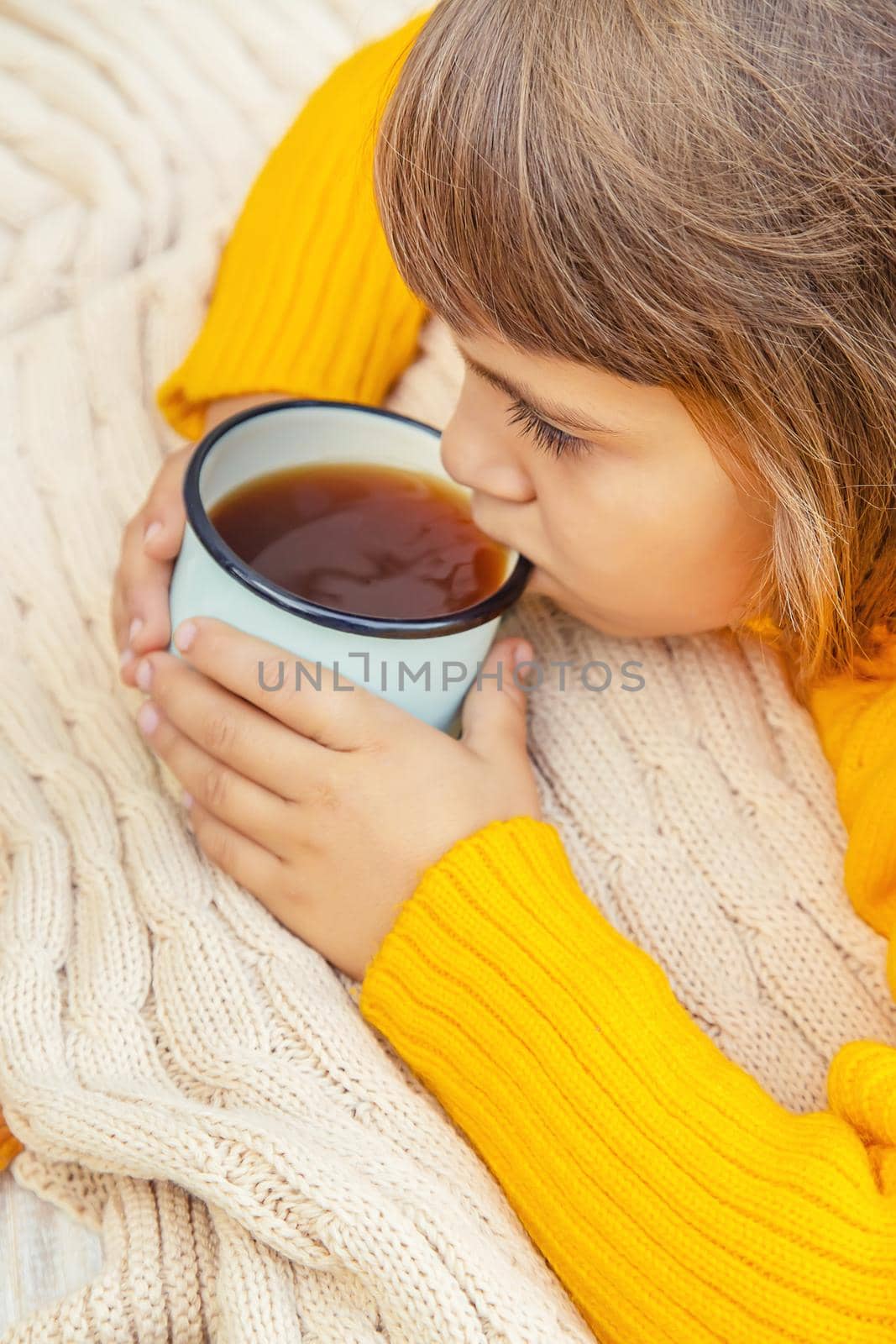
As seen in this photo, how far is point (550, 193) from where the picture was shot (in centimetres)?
55

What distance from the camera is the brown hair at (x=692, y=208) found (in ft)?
1.73

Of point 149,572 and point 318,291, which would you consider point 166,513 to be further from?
point 318,291

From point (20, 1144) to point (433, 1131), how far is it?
24 centimetres

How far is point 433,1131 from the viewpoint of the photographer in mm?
636

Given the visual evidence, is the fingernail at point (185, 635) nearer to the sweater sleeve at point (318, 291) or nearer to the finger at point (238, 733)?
the finger at point (238, 733)

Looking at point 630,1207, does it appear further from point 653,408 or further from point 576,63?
point 576,63

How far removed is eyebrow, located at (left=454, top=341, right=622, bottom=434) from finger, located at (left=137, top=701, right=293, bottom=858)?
27 centimetres

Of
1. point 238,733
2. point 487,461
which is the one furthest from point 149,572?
point 487,461

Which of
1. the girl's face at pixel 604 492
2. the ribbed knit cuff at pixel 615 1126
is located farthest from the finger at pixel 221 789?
the girl's face at pixel 604 492

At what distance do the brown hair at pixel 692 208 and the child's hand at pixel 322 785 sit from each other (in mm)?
217

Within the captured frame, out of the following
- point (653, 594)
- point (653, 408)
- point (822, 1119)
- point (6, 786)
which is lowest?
point (6, 786)

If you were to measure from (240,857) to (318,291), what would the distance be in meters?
0.47

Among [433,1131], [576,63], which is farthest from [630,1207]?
[576,63]

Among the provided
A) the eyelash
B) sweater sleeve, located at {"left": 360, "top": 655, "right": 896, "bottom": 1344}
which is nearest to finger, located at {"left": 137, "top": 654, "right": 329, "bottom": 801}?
sweater sleeve, located at {"left": 360, "top": 655, "right": 896, "bottom": 1344}
